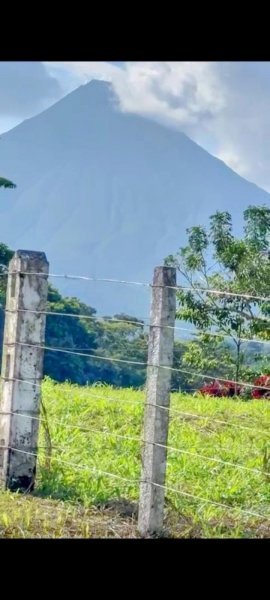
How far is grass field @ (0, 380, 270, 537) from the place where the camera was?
4355mm

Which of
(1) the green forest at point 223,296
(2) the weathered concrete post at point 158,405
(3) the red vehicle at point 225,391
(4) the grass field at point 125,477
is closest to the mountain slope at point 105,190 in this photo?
(1) the green forest at point 223,296

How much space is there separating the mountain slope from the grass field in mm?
89347

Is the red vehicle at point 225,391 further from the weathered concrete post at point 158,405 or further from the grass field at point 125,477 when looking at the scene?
the weathered concrete post at point 158,405

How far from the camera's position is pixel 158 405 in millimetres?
Answer: 4129

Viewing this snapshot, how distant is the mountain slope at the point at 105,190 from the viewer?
114062 mm

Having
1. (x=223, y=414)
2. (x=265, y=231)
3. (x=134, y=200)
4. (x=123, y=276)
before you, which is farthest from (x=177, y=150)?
(x=223, y=414)

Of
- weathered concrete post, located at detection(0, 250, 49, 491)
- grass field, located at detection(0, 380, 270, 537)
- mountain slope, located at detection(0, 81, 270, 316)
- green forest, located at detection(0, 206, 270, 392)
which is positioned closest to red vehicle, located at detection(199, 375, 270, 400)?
grass field, located at detection(0, 380, 270, 537)

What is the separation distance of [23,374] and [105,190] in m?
125

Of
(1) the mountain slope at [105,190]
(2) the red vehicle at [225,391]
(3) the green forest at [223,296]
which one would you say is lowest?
(2) the red vehicle at [225,391]

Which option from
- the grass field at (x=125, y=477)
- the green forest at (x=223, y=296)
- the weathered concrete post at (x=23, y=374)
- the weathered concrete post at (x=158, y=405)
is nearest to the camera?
the weathered concrete post at (x=158, y=405)

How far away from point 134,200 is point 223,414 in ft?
395

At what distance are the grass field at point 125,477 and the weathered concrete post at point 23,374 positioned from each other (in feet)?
0.45

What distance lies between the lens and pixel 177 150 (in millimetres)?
143250
